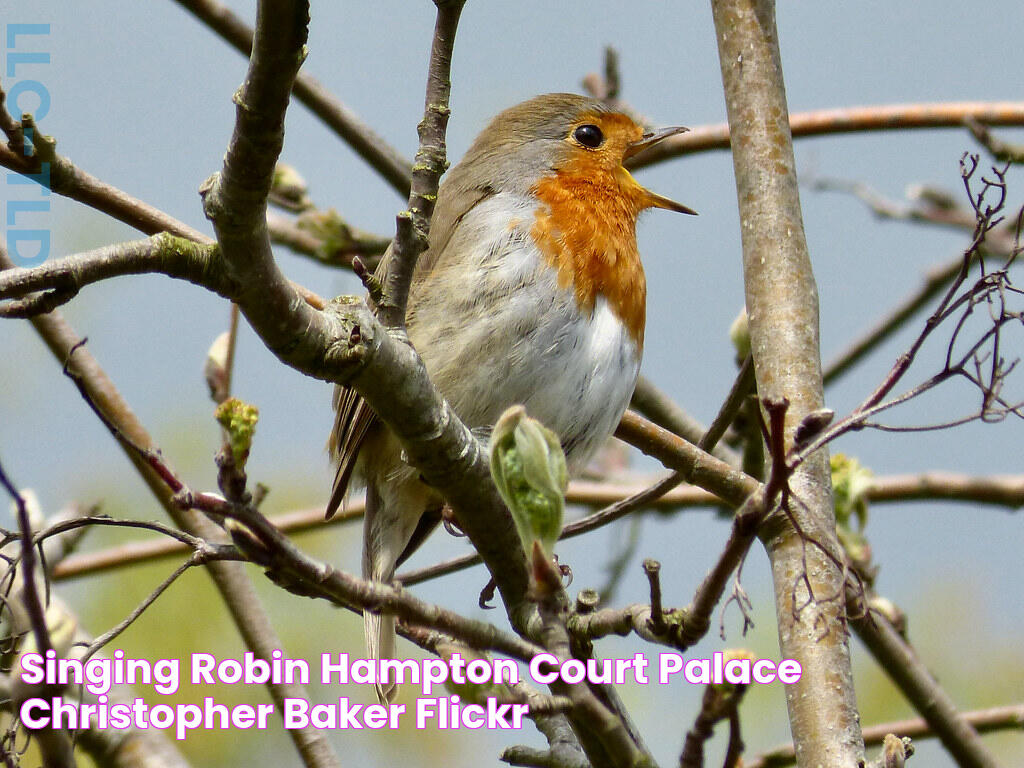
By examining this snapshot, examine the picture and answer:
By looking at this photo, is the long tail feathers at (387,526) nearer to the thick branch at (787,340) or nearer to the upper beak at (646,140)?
the thick branch at (787,340)

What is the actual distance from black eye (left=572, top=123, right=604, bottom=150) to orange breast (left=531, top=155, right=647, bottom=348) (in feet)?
0.59

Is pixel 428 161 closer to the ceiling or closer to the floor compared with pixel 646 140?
closer to the floor

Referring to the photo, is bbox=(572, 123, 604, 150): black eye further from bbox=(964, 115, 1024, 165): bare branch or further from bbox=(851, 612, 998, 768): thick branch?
bbox=(851, 612, 998, 768): thick branch

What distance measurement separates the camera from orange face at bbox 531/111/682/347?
3.28 meters

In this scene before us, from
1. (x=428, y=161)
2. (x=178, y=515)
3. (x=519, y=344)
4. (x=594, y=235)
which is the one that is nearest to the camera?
(x=428, y=161)

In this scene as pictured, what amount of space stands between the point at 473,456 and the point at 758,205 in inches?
40.5

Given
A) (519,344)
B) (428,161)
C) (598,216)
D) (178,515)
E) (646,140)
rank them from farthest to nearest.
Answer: (646,140)
(598,216)
(519,344)
(178,515)
(428,161)

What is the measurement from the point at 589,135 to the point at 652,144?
223 millimetres

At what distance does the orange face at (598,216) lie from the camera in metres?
3.28

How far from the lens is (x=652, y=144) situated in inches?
159

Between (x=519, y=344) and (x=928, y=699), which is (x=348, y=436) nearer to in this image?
(x=519, y=344)

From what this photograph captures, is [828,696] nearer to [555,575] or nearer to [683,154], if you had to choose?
[555,575]

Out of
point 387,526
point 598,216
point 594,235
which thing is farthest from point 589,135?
point 387,526

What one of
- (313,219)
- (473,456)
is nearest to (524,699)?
(473,456)
